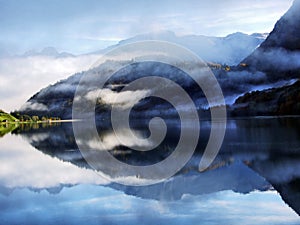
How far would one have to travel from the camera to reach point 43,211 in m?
17.5

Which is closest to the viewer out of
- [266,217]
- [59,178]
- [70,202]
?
[266,217]

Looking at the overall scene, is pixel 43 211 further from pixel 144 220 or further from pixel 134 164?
pixel 134 164

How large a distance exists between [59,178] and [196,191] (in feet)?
32.7

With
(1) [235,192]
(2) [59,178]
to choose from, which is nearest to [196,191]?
(1) [235,192]

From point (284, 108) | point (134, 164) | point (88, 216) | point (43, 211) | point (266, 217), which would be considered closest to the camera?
point (266, 217)

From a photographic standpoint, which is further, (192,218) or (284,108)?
(284,108)

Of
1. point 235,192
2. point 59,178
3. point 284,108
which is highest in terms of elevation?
point 284,108

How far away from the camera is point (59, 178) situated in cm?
2652

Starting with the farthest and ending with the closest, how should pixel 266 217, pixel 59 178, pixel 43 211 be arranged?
1. pixel 59 178
2. pixel 43 211
3. pixel 266 217

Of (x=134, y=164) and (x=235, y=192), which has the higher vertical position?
(x=134, y=164)

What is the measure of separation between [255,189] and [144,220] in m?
6.32

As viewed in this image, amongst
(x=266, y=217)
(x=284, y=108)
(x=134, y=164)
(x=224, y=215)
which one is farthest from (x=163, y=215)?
(x=284, y=108)

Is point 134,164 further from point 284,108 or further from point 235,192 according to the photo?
point 284,108

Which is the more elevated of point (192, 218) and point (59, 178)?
point (59, 178)
